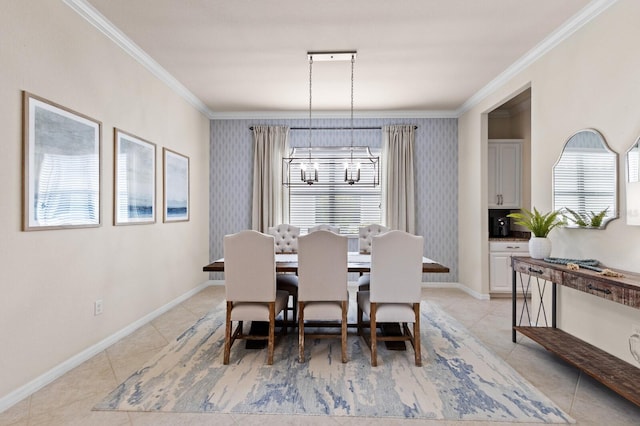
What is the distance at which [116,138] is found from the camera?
3.22 metres

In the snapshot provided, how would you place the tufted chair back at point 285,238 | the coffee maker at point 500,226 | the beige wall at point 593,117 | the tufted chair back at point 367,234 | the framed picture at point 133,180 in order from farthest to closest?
1. the coffee maker at point 500,226
2. the tufted chair back at point 285,238
3. the tufted chair back at point 367,234
4. the framed picture at point 133,180
5. the beige wall at point 593,117

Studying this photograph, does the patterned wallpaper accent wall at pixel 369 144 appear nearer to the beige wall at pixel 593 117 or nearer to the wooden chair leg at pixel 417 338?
the beige wall at pixel 593 117

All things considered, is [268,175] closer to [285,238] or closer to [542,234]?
[285,238]

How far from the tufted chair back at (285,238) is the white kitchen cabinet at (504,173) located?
2.94 m

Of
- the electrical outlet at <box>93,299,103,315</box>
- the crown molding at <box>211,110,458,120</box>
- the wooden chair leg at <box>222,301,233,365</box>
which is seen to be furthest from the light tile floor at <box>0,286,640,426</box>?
the crown molding at <box>211,110,458,120</box>

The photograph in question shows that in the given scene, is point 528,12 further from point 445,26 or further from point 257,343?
point 257,343

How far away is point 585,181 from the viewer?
2.83 meters

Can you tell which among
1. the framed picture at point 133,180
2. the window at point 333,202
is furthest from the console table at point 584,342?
the framed picture at point 133,180

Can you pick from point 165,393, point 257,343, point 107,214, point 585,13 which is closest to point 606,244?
point 585,13

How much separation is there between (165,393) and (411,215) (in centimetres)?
419

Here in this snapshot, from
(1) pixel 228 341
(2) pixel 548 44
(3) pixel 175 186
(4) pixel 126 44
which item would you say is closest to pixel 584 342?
(2) pixel 548 44

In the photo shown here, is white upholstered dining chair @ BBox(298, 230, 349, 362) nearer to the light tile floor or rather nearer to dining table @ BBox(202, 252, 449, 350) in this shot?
dining table @ BBox(202, 252, 449, 350)

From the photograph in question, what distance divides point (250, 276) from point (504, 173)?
Result: 4182 mm

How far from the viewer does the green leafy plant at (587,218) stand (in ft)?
8.76
